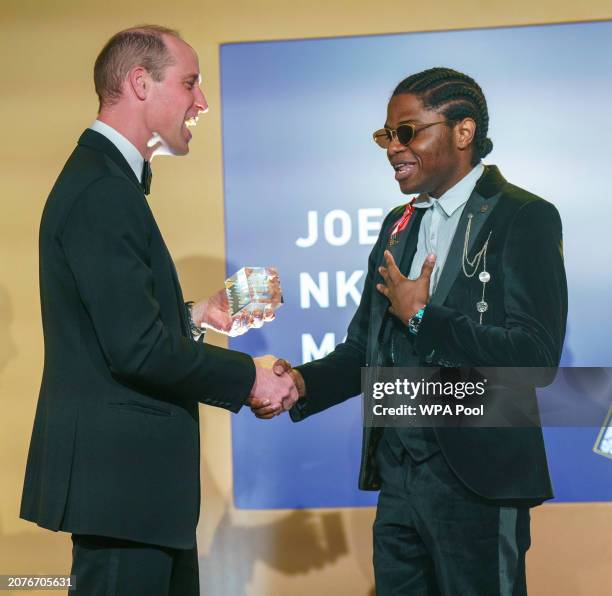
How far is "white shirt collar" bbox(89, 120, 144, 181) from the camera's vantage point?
2160mm

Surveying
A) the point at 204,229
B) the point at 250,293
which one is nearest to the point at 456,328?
the point at 250,293

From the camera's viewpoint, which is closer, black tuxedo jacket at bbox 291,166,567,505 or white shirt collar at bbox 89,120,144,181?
white shirt collar at bbox 89,120,144,181

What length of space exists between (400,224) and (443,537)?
94cm

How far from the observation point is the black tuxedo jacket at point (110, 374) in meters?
1.95

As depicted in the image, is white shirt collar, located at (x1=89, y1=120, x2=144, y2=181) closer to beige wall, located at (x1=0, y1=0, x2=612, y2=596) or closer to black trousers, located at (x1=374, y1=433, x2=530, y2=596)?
black trousers, located at (x1=374, y1=433, x2=530, y2=596)

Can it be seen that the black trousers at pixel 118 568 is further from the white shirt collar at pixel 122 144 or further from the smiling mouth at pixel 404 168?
the smiling mouth at pixel 404 168

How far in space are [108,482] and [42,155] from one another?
1.88m

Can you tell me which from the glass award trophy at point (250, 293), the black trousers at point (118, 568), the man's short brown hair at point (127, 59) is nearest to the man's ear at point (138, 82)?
the man's short brown hair at point (127, 59)

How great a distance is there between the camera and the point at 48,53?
3447mm

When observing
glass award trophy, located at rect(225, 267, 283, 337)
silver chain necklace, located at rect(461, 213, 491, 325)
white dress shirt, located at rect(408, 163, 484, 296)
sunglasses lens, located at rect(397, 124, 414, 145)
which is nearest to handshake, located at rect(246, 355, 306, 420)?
Answer: glass award trophy, located at rect(225, 267, 283, 337)

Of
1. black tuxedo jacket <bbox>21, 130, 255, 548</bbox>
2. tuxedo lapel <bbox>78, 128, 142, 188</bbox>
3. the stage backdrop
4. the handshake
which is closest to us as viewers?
black tuxedo jacket <bbox>21, 130, 255, 548</bbox>

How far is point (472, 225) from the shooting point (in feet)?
8.07

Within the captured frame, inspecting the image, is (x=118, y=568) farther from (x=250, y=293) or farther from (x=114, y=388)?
(x=250, y=293)

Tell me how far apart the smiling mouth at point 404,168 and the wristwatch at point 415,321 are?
1.56 ft
